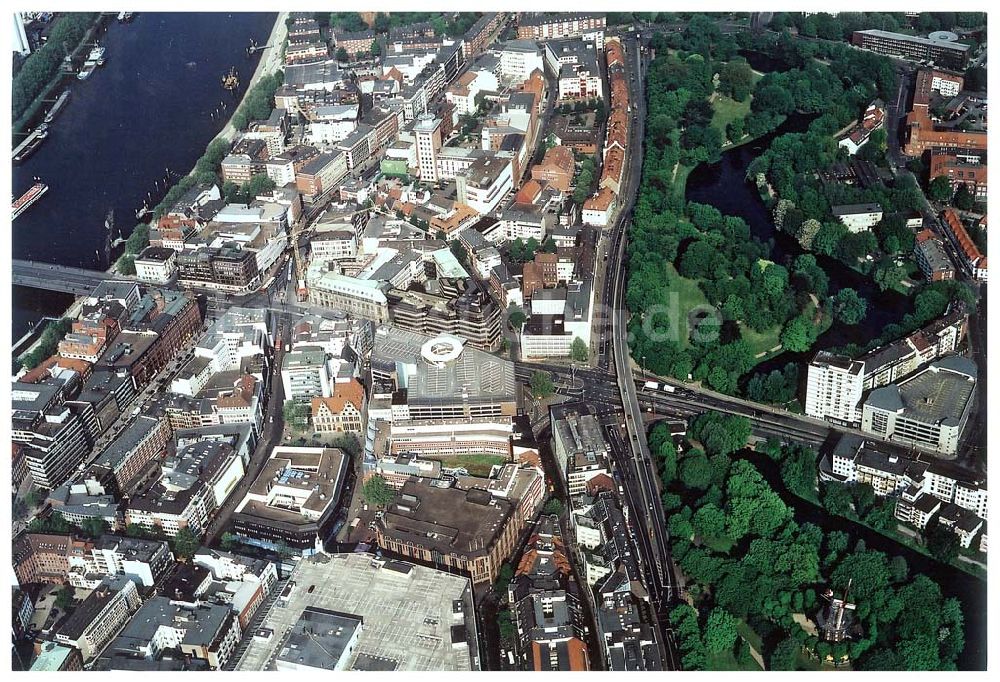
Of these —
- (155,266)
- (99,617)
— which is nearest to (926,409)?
(99,617)

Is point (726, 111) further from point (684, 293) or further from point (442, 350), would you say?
point (442, 350)

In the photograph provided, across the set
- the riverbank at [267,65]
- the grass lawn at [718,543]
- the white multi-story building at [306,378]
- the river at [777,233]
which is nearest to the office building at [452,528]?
the grass lawn at [718,543]

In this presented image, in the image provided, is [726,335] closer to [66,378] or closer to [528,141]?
[528,141]

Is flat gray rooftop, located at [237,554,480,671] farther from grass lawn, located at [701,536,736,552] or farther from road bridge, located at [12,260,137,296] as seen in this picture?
road bridge, located at [12,260,137,296]

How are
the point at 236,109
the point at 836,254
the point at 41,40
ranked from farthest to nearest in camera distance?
the point at 41,40 < the point at 236,109 < the point at 836,254

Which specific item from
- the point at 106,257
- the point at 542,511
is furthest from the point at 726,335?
the point at 106,257

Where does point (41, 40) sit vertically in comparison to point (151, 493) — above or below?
above

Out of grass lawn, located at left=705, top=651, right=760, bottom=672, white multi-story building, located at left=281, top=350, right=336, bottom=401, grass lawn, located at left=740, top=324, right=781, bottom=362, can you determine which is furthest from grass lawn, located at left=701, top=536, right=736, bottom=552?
white multi-story building, located at left=281, top=350, right=336, bottom=401

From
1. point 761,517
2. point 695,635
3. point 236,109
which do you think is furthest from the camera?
point 236,109
